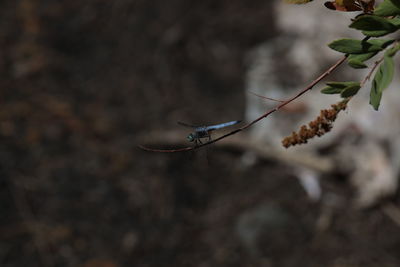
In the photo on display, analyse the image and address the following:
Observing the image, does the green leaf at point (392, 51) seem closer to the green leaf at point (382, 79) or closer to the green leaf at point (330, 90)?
the green leaf at point (382, 79)

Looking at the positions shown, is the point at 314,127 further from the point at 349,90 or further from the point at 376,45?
the point at 376,45

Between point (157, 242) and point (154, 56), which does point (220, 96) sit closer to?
point (154, 56)

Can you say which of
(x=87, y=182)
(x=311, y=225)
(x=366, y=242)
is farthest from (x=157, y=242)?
(x=366, y=242)

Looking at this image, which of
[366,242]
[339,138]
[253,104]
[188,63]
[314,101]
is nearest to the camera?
[366,242]

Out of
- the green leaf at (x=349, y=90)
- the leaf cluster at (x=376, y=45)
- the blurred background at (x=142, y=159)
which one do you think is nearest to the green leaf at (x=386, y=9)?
the leaf cluster at (x=376, y=45)

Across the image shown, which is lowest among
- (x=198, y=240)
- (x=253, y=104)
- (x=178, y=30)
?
(x=198, y=240)

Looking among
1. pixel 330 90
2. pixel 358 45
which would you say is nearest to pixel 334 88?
pixel 330 90

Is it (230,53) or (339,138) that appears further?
(230,53)

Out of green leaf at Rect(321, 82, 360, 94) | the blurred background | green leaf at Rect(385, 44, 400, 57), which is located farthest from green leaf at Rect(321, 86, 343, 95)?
the blurred background
